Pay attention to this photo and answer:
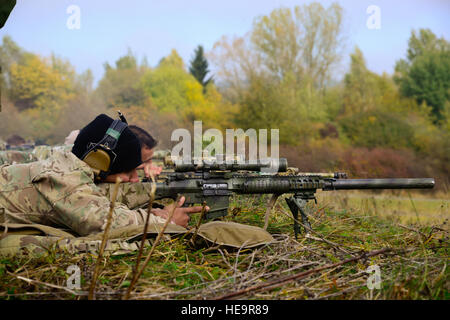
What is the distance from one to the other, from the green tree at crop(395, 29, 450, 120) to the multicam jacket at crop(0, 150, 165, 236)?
33787mm

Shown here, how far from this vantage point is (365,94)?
35.8 meters

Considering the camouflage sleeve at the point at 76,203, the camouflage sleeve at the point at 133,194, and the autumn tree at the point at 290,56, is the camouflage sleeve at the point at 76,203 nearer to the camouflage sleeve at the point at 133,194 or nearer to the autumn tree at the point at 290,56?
the camouflage sleeve at the point at 133,194

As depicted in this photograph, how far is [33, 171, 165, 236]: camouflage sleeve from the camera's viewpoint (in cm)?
345

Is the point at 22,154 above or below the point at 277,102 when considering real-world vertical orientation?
below

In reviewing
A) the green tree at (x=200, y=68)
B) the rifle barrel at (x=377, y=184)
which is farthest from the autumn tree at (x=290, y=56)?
the rifle barrel at (x=377, y=184)

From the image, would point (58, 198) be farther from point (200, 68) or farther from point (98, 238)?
point (200, 68)

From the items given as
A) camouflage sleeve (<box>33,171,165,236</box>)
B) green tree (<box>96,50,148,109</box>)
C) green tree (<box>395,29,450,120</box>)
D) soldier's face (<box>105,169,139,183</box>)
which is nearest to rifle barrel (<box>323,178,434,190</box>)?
soldier's face (<box>105,169,139,183</box>)

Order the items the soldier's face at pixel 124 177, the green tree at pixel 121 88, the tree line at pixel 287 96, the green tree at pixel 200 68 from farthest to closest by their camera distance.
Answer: the green tree at pixel 200 68, the green tree at pixel 121 88, the tree line at pixel 287 96, the soldier's face at pixel 124 177

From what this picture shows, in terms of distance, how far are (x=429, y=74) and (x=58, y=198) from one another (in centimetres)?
3783

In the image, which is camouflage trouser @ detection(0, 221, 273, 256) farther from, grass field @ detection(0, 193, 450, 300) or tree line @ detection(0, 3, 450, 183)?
tree line @ detection(0, 3, 450, 183)

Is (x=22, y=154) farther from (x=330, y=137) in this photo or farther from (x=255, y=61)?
(x=255, y=61)

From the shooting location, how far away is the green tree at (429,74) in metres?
34.5
